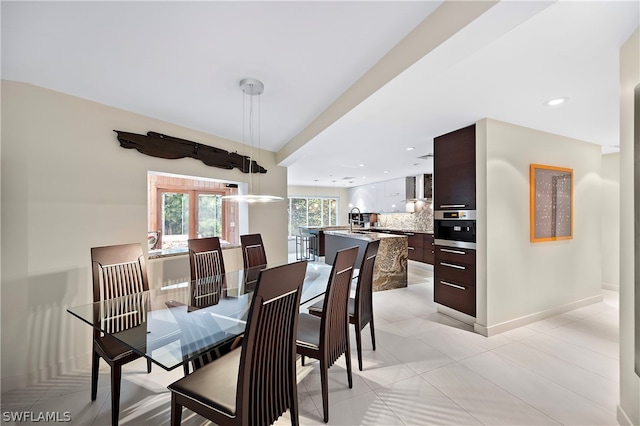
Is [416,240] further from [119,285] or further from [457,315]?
[119,285]

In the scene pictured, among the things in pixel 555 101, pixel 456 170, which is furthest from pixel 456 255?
pixel 555 101

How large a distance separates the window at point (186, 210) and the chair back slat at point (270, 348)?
3795mm

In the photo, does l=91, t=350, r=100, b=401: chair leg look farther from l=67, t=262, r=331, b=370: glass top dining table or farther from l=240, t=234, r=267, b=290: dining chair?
l=240, t=234, r=267, b=290: dining chair

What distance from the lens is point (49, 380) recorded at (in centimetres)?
211

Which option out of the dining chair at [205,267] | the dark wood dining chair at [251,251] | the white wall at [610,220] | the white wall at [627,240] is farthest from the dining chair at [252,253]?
the white wall at [610,220]

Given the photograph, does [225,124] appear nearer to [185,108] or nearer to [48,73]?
[185,108]

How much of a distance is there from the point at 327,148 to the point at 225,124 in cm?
159

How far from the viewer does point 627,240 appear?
1563 mm

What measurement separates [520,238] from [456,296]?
0.98 metres

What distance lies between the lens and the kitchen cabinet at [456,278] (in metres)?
2.99

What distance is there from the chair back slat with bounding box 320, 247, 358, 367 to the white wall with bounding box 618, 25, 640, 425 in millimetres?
1611

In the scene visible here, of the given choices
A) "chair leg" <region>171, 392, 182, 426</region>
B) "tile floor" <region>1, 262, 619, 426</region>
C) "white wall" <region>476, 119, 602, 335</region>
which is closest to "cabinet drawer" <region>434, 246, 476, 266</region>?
"white wall" <region>476, 119, 602, 335</region>

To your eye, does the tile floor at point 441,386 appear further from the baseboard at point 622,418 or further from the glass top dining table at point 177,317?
the glass top dining table at point 177,317

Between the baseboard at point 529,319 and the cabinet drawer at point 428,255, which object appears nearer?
the baseboard at point 529,319
